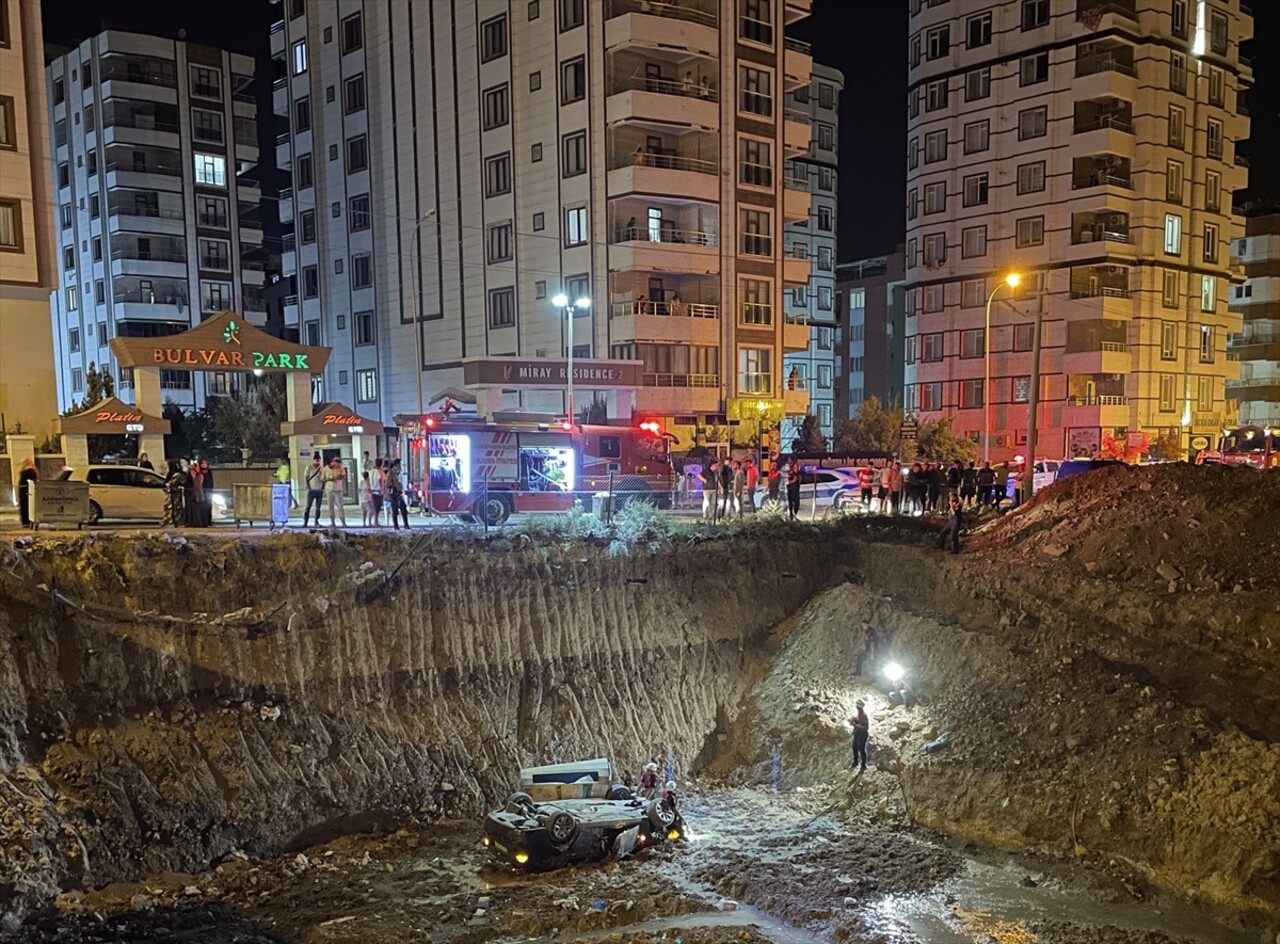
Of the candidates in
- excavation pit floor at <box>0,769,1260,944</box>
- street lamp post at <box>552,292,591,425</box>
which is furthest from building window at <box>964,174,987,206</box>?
excavation pit floor at <box>0,769,1260,944</box>

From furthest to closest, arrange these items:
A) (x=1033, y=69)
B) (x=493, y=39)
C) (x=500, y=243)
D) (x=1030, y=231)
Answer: (x=1030, y=231) → (x=1033, y=69) → (x=500, y=243) → (x=493, y=39)

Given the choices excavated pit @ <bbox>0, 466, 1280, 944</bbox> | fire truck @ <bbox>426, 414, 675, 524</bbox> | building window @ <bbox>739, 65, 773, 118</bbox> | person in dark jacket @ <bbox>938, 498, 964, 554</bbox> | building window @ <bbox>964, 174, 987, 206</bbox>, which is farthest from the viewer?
building window @ <bbox>964, 174, 987, 206</bbox>

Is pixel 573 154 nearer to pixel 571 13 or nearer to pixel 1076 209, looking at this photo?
pixel 571 13

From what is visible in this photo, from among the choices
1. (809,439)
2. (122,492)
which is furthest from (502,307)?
(122,492)

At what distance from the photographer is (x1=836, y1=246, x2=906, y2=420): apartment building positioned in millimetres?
76562

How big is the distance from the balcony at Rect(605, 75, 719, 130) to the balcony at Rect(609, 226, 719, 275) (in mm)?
5165

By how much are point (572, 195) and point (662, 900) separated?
126ft

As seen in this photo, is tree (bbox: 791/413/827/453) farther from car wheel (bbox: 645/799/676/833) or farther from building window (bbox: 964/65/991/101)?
car wheel (bbox: 645/799/676/833)

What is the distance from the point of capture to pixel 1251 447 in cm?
4553

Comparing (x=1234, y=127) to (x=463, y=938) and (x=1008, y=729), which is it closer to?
(x=1008, y=729)

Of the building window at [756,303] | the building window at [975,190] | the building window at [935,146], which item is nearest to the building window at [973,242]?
the building window at [975,190]

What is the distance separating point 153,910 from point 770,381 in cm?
4006

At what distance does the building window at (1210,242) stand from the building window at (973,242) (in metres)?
14.9

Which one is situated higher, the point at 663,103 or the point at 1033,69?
the point at 1033,69
